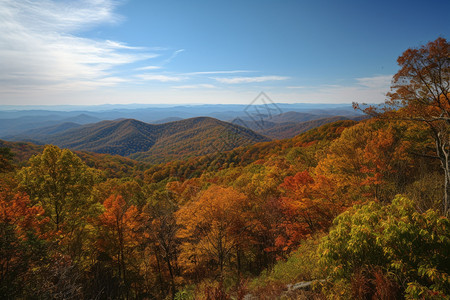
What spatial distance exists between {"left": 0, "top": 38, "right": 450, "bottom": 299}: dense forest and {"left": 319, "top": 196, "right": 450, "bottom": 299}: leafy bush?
38 millimetres

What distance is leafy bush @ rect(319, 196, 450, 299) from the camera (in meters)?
5.69

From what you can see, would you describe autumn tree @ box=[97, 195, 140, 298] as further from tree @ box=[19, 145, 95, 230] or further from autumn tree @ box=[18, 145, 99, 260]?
tree @ box=[19, 145, 95, 230]

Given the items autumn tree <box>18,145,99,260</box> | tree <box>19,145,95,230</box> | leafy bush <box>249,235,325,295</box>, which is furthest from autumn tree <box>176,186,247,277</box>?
tree <box>19,145,95,230</box>

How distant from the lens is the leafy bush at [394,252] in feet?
18.7

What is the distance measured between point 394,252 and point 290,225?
1267cm

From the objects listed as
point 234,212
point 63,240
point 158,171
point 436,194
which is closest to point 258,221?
point 234,212

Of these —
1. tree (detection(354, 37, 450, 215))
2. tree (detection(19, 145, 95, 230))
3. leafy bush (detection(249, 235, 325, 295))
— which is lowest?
leafy bush (detection(249, 235, 325, 295))

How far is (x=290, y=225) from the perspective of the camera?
1838 centimetres

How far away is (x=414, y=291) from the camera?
17.7 feet

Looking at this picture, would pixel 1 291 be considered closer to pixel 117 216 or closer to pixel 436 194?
pixel 117 216

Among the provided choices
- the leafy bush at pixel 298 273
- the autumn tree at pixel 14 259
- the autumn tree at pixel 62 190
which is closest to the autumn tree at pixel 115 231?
the autumn tree at pixel 62 190

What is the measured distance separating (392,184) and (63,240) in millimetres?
26899

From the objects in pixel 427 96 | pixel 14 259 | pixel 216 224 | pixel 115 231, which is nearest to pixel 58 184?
pixel 115 231

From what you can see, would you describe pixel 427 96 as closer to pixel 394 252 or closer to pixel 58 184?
pixel 394 252
